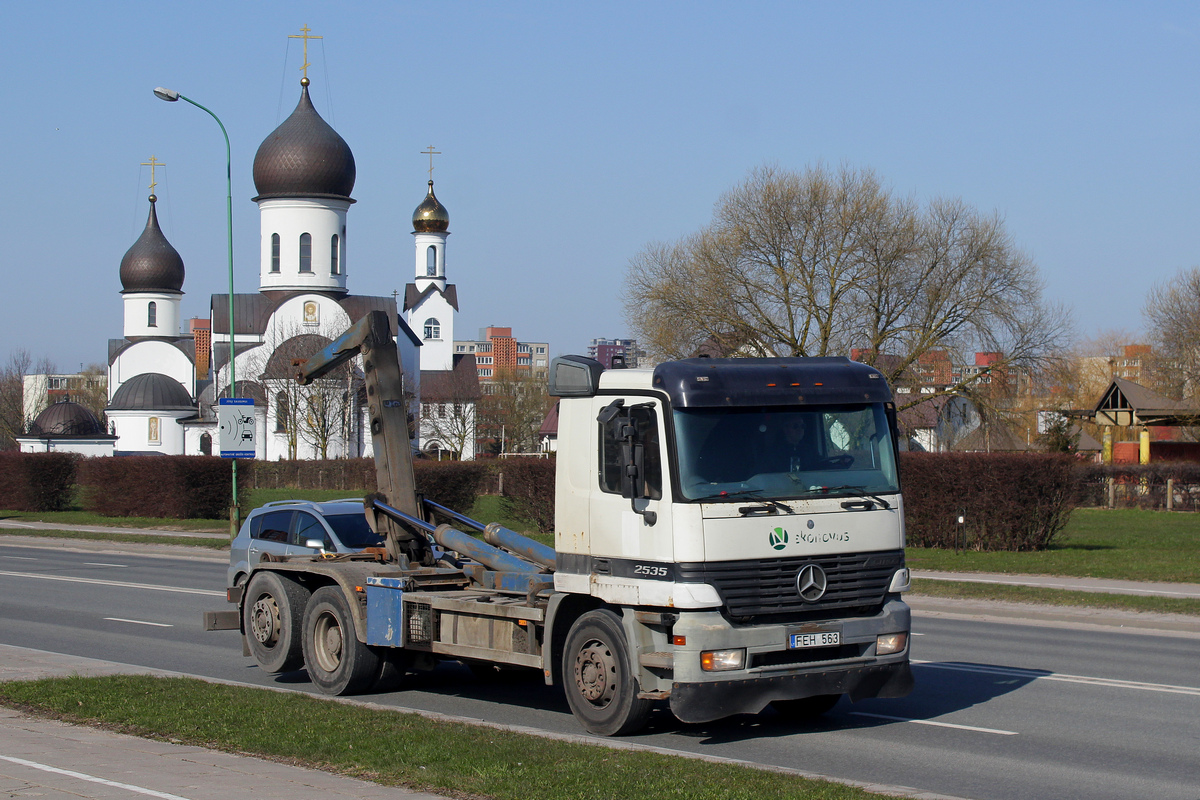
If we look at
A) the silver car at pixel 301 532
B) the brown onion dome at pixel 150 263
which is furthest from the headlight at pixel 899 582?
the brown onion dome at pixel 150 263

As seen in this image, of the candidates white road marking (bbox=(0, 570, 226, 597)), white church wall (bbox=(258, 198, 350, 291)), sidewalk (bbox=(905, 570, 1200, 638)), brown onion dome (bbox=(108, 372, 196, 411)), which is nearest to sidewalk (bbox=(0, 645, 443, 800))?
white road marking (bbox=(0, 570, 226, 597))

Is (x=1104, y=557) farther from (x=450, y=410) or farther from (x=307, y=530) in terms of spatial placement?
(x=450, y=410)

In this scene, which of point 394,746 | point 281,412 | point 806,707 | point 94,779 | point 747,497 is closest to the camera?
point 94,779

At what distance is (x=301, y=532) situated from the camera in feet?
41.6

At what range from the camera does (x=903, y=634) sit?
350 inches

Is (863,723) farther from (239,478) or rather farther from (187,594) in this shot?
(239,478)

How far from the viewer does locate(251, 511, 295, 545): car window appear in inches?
505

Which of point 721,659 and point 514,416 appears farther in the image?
point 514,416

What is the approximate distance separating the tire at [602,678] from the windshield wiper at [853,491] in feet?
5.29

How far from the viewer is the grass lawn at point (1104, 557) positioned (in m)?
20.9

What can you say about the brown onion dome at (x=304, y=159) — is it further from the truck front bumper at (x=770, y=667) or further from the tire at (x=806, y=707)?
the truck front bumper at (x=770, y=667)

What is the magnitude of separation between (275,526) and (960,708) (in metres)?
6.95

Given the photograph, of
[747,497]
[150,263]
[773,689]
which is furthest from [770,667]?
[150,263]

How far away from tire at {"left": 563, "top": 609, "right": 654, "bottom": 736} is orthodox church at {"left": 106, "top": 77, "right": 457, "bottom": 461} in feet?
188
